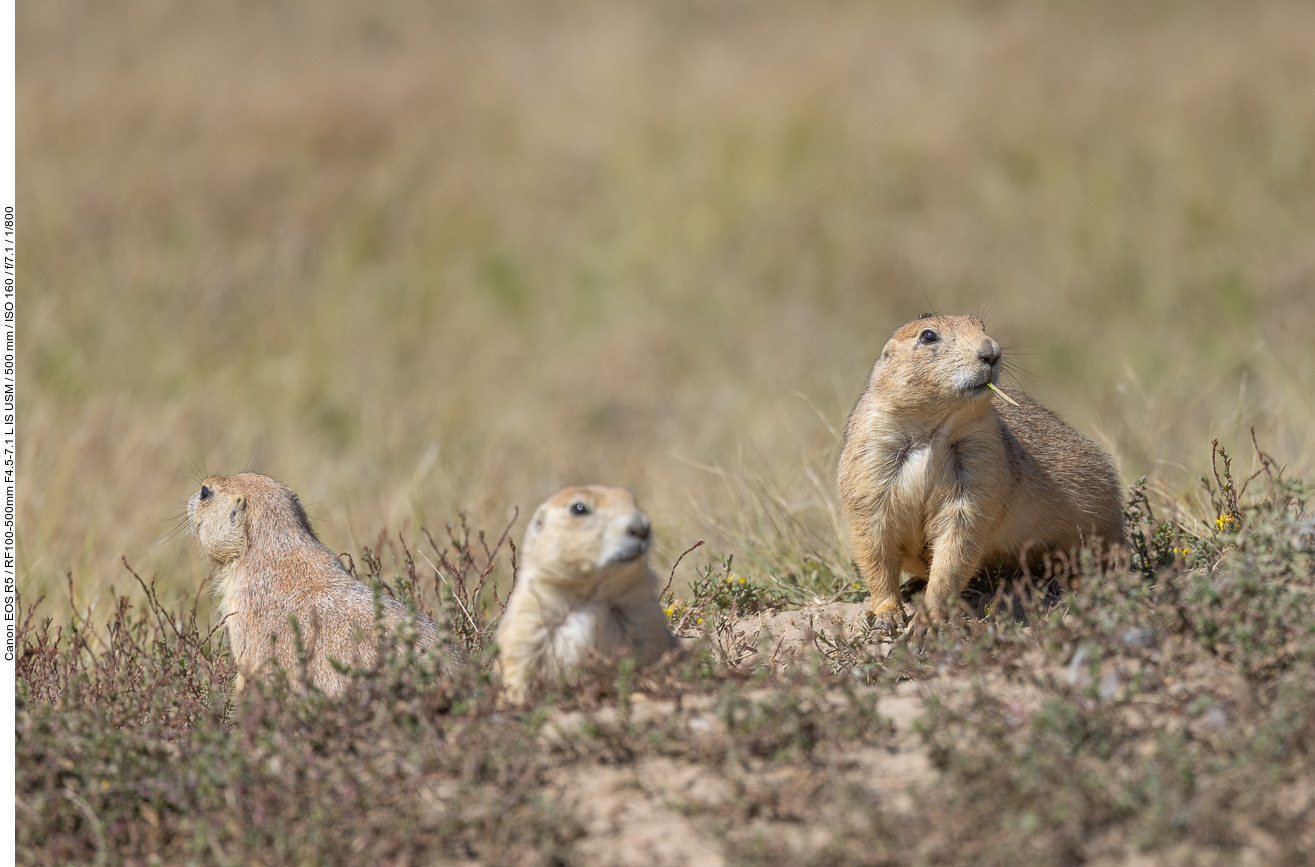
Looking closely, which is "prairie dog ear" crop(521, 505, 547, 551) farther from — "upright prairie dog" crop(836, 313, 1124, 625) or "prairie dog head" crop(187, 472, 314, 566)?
"upright prairie dog" crop(836, 313, 1124, 625)

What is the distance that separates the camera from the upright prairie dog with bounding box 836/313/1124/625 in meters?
5.53

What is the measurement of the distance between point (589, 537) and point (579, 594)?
0.26 m

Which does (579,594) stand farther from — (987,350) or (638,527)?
(987,350)

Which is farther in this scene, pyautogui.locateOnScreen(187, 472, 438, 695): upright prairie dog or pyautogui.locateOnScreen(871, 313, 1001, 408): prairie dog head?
pyautogui.locateOnScreen(871, 313, 1001, 408): prairie dog head

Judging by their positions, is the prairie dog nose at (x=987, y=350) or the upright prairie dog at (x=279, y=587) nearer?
the upright prairie dog at (x=279, y=587)

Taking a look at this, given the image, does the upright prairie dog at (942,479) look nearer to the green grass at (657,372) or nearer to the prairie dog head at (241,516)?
the green grass at (657,372)

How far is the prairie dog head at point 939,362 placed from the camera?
211 inches

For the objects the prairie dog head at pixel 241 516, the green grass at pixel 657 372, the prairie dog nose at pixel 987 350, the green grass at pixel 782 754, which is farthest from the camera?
the prairie dog head at pixel 241 516

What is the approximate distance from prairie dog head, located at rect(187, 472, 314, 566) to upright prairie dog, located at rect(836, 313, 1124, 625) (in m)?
2.29

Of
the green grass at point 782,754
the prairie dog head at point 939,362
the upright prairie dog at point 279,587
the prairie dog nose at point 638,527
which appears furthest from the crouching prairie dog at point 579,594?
the prairie dog head at point 939,362

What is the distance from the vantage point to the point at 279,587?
5.53 meters

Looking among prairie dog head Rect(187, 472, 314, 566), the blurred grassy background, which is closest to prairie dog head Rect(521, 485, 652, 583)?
prairie dog head Rect(187, 472, 314, 566)

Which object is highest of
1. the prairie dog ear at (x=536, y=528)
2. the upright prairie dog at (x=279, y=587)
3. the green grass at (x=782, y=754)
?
the upright prairie dog at (x=279, y=587)

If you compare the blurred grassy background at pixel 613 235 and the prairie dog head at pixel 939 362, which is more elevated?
the blurred grassy background at pixel 613 235
